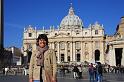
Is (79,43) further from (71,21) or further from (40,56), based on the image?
(40,56)

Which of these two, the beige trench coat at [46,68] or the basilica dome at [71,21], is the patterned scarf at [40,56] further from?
the basilica dome at [71,21]

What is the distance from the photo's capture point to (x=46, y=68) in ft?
20.0

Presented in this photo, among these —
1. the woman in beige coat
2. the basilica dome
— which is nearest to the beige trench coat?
the woman in beige coat

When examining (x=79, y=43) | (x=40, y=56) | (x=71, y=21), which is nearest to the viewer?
(x=40, y=56)

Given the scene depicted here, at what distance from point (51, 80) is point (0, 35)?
12436 mm

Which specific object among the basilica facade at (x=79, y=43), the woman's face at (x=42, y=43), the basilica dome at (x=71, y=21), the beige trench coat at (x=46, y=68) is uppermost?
the basilica dome at (x=71, y=21)

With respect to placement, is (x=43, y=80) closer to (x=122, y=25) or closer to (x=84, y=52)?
(x=122, y=25)

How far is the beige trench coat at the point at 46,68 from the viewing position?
6.06 m

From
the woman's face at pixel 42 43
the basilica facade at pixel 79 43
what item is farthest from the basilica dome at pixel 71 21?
the woman's face at pixel 42 43

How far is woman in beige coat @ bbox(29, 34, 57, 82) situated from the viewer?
6082 mm

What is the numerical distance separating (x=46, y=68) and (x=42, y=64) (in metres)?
0.11

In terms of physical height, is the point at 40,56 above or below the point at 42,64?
above

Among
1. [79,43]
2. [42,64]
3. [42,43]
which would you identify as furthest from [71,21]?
[42,64]

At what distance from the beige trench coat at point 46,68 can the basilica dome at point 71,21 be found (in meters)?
110
